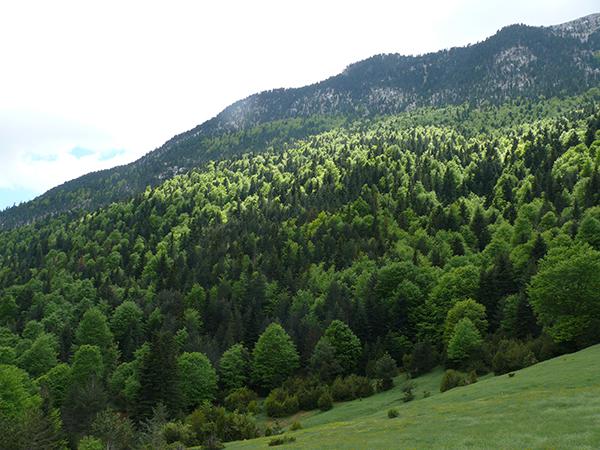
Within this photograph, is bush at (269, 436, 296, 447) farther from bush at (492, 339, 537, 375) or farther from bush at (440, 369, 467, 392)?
bush at (492, 339, 537, 375)

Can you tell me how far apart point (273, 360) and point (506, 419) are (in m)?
64.7

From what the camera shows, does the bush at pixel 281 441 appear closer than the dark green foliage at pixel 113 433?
Yes

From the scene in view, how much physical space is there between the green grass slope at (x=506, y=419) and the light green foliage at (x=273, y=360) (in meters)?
43.5

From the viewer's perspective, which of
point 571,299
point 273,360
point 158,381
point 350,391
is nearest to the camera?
point 571,299

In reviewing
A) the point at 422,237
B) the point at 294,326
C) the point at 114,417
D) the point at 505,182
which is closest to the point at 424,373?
the point at 294,326

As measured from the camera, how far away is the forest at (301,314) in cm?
5862

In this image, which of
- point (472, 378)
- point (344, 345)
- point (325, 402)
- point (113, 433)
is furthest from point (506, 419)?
point (344, 345)

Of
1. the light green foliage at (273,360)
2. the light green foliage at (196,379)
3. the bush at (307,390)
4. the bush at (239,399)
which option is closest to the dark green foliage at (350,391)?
the bush at (307,390)

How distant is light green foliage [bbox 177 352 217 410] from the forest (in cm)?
24

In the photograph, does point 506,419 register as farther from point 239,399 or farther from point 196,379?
point 196,379

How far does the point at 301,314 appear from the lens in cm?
11594

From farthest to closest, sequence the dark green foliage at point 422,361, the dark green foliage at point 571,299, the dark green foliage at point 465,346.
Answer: the dark green foliage at point 422,361 < the dark green foliage at point 465,346 < the dark green foliage at point 571,299

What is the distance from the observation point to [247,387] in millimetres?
93250

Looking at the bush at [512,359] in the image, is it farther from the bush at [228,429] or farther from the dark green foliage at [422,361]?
the bush at [228,429]
